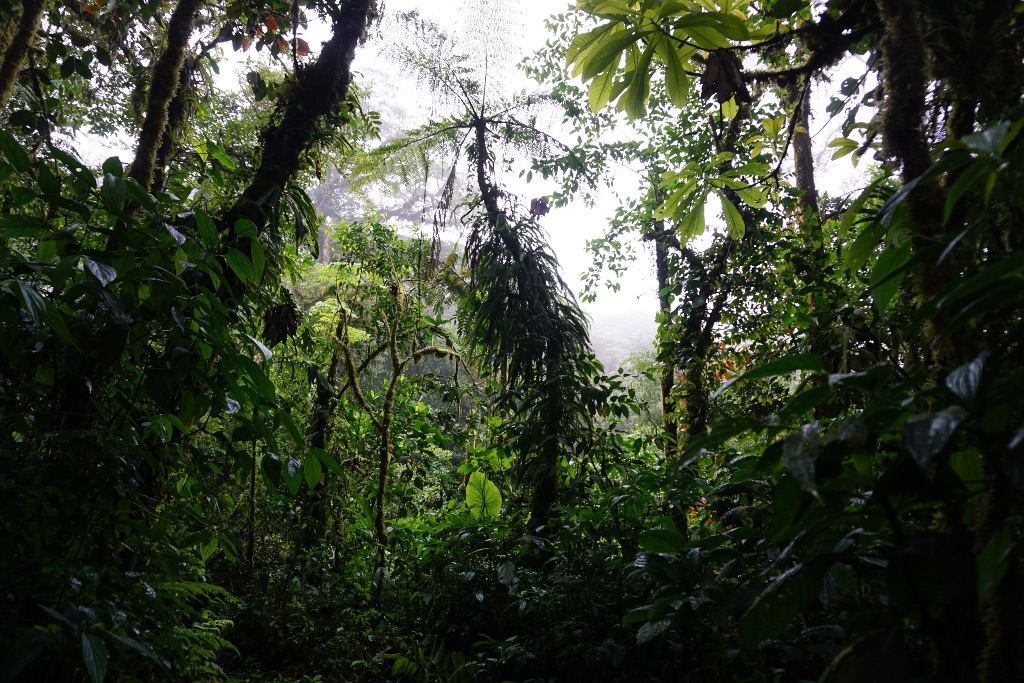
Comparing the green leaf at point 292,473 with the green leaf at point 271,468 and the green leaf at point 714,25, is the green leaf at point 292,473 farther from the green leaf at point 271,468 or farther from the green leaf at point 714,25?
the green leaf at point 714,25

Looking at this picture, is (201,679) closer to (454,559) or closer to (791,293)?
(454,559)

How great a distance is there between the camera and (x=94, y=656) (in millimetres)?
710

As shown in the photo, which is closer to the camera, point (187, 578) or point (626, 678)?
point (626, 678)

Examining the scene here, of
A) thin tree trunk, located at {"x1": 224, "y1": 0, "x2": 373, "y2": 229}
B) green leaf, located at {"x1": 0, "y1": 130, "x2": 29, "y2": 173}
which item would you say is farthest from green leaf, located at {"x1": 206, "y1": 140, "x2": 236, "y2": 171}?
thin tree trunk, located at {"x1": 224, "y1": 0, "x2": 373, "y2": 229}

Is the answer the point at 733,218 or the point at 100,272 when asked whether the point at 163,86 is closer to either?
the point at 100,272

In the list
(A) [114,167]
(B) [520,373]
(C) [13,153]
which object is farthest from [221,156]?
(B) [520,373]

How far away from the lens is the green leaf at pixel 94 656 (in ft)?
2.25

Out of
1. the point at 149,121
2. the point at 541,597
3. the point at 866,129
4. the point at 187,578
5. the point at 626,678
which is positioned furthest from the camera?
the point at 187,578

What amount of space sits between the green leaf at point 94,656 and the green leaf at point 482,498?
9.11 feet

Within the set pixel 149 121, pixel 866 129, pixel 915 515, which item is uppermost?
pixel 149 121

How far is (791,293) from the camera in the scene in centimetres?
316

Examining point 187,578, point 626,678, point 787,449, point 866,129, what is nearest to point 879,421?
point 787,449

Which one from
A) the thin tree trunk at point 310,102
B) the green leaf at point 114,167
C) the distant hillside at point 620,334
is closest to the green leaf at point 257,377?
the green leaf at point 114,167

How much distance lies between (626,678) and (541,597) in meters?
0.53
